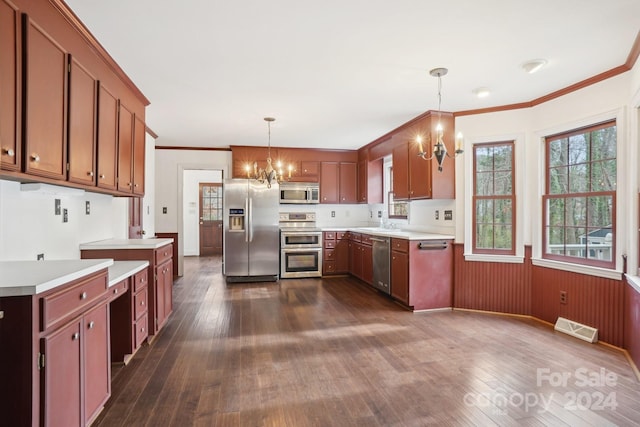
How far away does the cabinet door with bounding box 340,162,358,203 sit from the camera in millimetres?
6816

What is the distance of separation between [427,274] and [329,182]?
9.98 feet

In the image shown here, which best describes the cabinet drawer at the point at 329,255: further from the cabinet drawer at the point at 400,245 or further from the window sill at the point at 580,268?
the window sill at the point at 580,268

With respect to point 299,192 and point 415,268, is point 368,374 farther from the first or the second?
point 299,192

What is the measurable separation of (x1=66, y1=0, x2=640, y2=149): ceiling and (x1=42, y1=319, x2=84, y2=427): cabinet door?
190 cm

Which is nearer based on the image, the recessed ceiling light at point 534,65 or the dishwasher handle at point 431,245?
the recessed ceiling light at point 534,65

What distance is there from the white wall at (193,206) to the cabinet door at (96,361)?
25.3 feet

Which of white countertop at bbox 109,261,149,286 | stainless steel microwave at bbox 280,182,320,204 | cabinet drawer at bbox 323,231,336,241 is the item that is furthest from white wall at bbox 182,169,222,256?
white countertop at bbox 109,261,149,286

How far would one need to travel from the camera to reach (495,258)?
13.3ft

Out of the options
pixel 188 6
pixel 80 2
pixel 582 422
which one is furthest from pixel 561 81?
pixel 80 2

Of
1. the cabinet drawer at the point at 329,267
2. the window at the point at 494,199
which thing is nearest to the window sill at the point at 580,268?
the window at the point at 494,199

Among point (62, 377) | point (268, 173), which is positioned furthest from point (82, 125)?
point (268, 173)

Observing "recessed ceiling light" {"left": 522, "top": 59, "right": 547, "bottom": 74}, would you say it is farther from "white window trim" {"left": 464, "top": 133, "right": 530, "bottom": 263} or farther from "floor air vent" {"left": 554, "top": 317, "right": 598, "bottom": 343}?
"floor air vent" {"left": 554, "top": 317, "right": 598, "bottom": 343}

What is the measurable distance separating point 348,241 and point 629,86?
14.3 ft

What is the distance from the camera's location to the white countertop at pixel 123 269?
2.34 metres
